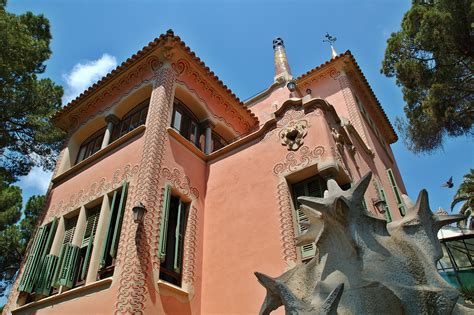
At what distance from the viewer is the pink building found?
239 inches

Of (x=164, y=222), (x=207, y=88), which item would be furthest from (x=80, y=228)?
(x=207, y=88)

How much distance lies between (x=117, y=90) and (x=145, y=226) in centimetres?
521

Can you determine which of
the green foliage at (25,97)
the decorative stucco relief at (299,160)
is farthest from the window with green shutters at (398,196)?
the green foliage at (25,97)

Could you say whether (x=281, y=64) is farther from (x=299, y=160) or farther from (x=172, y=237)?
(x=172, y=237)

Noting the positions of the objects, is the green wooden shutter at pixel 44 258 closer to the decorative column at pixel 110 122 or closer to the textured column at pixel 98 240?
the textured column at pixel 98 240

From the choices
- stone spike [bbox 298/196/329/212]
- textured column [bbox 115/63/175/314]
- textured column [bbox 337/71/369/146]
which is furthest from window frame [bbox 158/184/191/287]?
textured column [bbox 337/71/369/146]

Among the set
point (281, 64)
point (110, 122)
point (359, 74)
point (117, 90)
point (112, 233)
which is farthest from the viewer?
point (281, 64)

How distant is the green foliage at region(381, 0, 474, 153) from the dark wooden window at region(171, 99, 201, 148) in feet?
21.8

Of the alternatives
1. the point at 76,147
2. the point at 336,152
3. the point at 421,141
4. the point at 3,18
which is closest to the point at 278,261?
the point at 336,152

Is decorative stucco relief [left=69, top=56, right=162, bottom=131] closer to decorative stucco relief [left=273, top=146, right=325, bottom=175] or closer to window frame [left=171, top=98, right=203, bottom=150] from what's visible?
window frame [left=171, top=98, right=203, bottom=150]

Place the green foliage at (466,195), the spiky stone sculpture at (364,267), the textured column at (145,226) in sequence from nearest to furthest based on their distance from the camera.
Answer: the spiky stone sculpture at (364,267)
the textured column at (145,226)
the green foliage at (466,195)

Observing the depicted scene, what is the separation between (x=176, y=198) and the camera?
295 inches

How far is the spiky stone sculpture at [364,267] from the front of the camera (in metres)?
2.69

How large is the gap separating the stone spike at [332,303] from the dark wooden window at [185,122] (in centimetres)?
689
